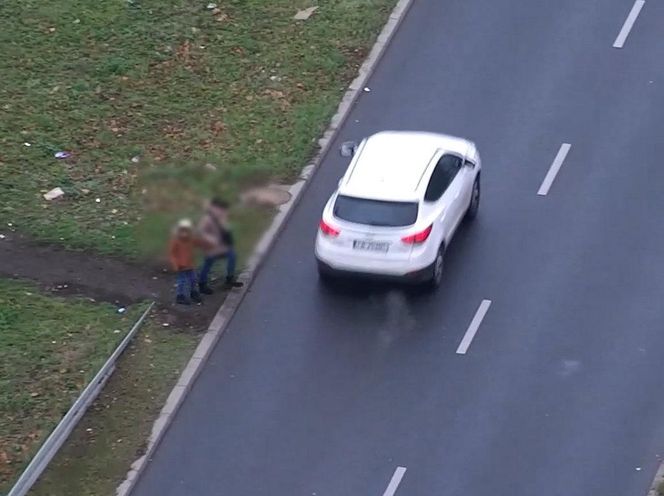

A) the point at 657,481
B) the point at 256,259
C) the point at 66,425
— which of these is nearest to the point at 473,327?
the point at 256,259

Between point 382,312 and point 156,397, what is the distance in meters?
3.53

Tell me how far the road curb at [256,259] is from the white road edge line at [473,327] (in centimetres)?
335

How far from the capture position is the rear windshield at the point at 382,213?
2416 cm

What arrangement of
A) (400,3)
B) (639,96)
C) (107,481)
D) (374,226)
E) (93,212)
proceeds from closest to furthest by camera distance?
(107,481), (374,226), (93,212), (639,96), (400,3)

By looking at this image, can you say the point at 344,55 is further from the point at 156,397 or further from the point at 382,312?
the point at 156,397

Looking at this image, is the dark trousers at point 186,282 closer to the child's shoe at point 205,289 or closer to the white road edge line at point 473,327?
the child's shoe at point 205,289

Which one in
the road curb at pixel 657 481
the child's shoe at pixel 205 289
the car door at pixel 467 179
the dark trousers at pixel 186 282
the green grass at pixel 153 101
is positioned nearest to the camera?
the road curb at pixel 657 481

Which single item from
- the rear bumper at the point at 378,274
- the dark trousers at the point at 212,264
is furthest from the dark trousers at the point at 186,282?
the rear bumper at the point at 378,274

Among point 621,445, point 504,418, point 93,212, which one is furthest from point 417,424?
point 93,212

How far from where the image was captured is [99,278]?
83.1 feet

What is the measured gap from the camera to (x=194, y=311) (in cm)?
2475

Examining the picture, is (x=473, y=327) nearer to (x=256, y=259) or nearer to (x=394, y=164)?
(x=394, y=164)

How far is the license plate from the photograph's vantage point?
24125 millimetres

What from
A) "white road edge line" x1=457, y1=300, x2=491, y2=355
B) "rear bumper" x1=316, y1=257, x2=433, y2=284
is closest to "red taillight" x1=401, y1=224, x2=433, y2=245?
"rear bumper" x1=316, y1=257, x2=433, y2=284
